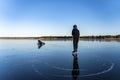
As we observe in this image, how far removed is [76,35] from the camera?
1602cm

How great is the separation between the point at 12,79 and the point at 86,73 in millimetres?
3227

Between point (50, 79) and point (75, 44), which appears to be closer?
point (50, 79)

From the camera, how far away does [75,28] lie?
52.6 feet

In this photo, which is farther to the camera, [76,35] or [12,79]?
[76,35]

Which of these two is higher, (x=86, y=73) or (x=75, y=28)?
(x=75, y=28)

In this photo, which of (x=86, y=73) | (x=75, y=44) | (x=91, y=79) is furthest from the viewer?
(x=75, y=44)

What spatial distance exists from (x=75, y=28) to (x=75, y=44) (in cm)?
138

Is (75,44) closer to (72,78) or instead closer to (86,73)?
(86,73)

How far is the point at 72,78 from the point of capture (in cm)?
745

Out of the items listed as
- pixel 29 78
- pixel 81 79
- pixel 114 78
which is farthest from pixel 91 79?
pixel 29 78

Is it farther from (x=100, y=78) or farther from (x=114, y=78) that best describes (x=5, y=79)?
(x=114, y=78)

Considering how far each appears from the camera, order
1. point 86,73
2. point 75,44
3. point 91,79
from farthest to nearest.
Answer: point 75,44
point 86,73
point 91,79

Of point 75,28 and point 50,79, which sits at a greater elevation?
point 75,28

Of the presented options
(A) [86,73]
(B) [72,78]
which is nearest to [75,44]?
(A) [86,73]
